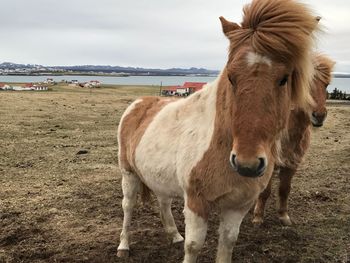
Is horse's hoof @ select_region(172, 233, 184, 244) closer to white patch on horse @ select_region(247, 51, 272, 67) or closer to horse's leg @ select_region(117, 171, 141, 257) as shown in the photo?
horse's leg @ select_region(117, 171, 141, 257)

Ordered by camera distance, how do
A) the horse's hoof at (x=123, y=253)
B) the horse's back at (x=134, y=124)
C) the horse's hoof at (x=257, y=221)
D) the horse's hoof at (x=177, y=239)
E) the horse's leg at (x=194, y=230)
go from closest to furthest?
1. the horse's leg at (x=194, y=230)
2. the horse's back at (x=134, y=124)
3. the horse's hoof at (x=123, y=253)
4. the horse's hoof at (x=177, y=239)
5. the horse's hoof at (x=257, y=221)

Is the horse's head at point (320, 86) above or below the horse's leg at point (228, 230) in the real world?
above

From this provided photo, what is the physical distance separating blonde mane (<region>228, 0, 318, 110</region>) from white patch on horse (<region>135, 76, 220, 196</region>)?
79cm

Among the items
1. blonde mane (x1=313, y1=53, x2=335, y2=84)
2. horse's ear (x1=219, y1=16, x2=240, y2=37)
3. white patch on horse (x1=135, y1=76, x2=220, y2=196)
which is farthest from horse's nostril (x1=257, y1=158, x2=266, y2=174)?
blonde mane (x1=313, y1=53, x2=335, y2=84)

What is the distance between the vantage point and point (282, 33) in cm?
275

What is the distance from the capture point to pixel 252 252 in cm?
471

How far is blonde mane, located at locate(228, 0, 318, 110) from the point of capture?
274 centimetres

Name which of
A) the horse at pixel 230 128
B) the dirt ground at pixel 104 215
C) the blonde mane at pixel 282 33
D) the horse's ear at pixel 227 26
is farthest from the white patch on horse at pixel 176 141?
the dirt ground at pixel 104 215

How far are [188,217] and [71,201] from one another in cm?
→ 323

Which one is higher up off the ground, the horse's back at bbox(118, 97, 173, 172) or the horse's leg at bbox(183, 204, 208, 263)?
the horse's back at bbox(118, 97, 173, 172)

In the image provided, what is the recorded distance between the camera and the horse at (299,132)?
16.8ft

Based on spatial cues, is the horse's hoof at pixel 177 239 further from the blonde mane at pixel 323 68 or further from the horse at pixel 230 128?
the blonde mane at pixel 323 68

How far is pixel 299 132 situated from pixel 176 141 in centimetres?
224

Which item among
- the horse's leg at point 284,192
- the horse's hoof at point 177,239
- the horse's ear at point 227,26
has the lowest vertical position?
the horse's hoof at point 177,239
